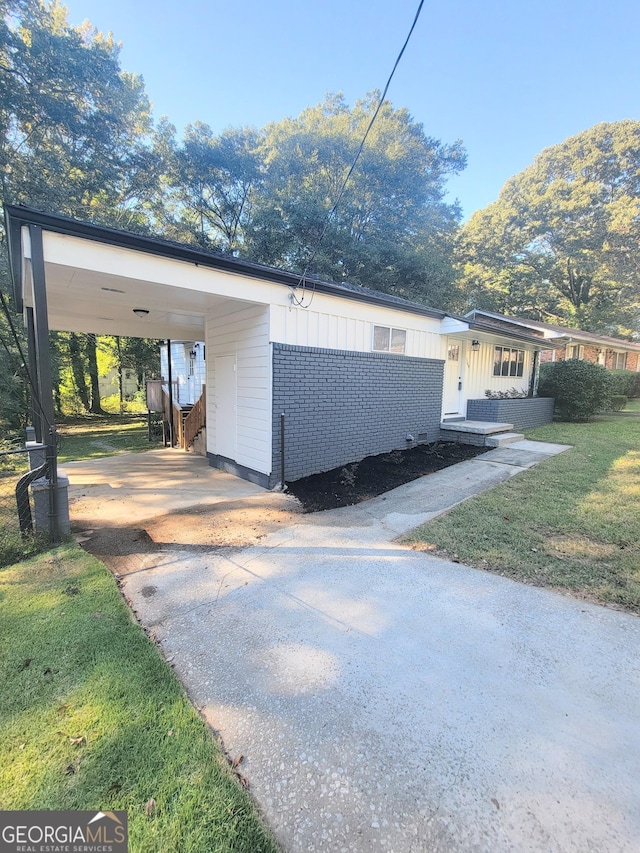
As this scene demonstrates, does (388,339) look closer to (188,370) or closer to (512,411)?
(512,411)

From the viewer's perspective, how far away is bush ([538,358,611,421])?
12906mm

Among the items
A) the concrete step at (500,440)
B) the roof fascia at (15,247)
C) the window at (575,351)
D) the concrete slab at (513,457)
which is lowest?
the concrete slab at (513,457)

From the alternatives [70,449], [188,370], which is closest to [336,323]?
[70,449]

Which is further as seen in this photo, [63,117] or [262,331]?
[63,117]

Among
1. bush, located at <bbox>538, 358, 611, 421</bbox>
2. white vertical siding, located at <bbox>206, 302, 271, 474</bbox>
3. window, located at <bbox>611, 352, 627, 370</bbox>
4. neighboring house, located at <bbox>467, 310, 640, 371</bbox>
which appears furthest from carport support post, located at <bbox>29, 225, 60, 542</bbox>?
window, located at <bbox>611, 352, 627, 370</bbox>

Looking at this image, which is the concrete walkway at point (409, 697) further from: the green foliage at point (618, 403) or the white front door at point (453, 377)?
the green foliage at point (618, 403)

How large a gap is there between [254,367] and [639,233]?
3108 cm

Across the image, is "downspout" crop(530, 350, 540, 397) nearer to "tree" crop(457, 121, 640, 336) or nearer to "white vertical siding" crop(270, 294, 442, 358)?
"white vertical siding" crop(270, 294, 442, 358)

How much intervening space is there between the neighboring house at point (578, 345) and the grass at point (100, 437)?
12.6 m

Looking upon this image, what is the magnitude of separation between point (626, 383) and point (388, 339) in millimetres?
18788

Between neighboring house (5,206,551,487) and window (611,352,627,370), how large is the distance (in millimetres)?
20949

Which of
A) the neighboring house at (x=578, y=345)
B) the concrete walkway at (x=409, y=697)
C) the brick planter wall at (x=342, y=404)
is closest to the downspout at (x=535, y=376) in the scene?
the neighboring house at (x=578, y=345)

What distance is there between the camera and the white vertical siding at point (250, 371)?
6422mm

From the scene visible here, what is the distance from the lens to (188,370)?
15633 mm
